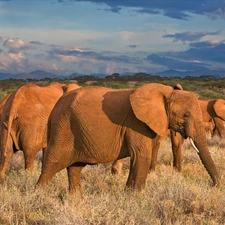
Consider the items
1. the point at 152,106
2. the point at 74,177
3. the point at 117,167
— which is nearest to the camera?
the point at 152,106

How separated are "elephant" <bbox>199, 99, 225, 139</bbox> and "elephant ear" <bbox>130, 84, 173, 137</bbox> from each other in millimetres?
10051

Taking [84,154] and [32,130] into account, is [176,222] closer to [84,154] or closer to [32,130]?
[84,154]

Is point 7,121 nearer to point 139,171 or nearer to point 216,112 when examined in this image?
point 139,171

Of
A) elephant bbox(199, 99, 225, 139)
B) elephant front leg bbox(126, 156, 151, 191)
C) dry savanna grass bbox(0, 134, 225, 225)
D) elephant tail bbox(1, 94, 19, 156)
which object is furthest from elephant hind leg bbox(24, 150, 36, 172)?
elephant bbox(199, 99, 225, 139)

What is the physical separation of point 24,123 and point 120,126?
8.64 ft

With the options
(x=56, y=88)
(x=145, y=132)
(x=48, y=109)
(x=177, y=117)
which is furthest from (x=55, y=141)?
(x=56, y=88)

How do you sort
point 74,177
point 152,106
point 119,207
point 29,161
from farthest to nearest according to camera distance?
point 29,161
point 74,177
point 152,106
point 119,207

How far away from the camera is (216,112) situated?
17.0 m

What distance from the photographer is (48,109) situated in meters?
9.30

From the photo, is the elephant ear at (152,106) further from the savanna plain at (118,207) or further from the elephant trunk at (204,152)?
the savanna plain at (118,207)

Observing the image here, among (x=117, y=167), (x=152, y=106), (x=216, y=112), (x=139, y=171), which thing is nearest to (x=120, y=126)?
(x=152, y=106)

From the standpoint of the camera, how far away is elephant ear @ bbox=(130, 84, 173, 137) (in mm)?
6727

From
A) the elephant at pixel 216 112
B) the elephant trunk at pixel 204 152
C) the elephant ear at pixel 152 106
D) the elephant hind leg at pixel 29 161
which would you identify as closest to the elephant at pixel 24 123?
the elephant hind leg at pixel 29 161

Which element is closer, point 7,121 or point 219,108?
point 7,121
